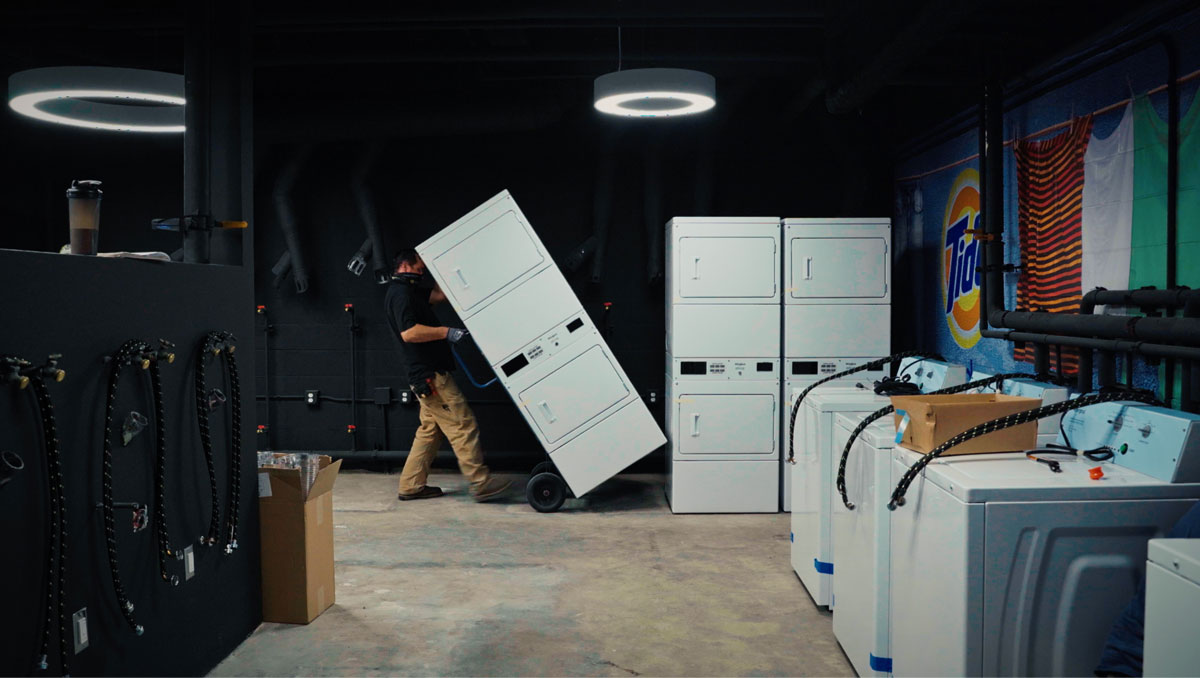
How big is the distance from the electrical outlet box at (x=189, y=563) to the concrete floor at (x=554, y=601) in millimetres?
432

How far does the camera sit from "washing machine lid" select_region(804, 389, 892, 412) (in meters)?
3.64

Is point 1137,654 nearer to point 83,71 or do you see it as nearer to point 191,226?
point 191,226

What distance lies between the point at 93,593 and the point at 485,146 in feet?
15.8

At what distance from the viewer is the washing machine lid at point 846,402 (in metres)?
3.64

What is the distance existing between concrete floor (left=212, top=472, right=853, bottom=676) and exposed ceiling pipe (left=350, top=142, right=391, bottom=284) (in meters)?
1.86

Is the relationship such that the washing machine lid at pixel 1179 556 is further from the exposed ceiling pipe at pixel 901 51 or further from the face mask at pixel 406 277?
the face mask at pixel 406 277

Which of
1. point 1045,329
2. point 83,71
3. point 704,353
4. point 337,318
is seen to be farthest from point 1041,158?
point 337,318

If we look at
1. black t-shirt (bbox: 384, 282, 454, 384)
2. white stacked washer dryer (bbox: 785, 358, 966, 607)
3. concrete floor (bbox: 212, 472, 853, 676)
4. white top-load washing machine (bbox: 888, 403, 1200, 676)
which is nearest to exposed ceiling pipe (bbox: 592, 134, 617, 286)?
black t-shirt (bbox: 384, 282, 454, 384)

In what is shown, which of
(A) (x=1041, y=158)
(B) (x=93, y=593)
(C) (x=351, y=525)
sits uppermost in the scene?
(A) (x=1041, y=158)

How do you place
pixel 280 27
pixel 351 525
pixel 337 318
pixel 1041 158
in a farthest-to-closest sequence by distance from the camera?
pixel 337 318 → pixel 351 525 → pixel 280 27 → pixel 1041 158

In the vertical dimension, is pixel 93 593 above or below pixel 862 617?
above

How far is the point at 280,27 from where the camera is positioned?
15.8 feet

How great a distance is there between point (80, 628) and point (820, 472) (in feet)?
9.11

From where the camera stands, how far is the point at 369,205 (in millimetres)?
6398
